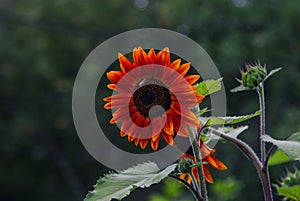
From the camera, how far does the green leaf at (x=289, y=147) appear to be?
53 centimetres

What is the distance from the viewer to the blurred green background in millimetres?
5914

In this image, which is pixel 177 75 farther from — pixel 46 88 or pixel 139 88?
pixel 46 88

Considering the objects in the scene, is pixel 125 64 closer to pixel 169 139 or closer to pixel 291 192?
pixel 169 139

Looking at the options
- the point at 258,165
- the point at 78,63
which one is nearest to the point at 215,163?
the point at 258,165

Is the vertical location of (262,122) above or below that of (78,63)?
below

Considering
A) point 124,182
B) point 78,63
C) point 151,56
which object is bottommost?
point 124,182

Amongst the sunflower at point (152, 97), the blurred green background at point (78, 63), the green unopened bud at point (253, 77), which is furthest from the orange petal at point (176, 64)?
the blurred green background at point (78, 63)

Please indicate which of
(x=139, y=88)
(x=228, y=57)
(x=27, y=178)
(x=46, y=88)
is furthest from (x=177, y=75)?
(x=27, y=178)

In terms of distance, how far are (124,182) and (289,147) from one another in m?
0.15

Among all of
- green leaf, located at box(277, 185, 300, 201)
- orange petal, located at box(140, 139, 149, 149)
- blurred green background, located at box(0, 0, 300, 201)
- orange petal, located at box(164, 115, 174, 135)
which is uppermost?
blurred green background, located at box(0, 0, 300, 201)

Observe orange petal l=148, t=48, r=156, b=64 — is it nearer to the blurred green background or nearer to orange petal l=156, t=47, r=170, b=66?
orange petal l=156, t=47, r=170, b=66

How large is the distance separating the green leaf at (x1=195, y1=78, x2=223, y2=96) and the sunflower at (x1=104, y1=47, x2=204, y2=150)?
0.07ft

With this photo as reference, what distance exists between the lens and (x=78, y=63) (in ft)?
25.7

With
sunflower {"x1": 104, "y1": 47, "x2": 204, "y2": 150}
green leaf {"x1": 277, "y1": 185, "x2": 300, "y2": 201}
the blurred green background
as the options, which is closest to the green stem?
sunflower {"x1": 104, "y1": 47, "x2": 204, "y2": 150}
